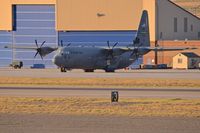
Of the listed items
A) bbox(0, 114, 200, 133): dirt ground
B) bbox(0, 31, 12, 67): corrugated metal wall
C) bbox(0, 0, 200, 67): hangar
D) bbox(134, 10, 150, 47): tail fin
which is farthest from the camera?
bbox(0, 31, 12, 67): corrugated metal wall

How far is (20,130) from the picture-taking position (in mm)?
18625

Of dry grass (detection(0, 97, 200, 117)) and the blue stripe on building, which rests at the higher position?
the blue stripe on building

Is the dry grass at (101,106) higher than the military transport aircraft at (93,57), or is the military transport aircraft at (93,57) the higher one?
the military transport aircraft at (93,57)

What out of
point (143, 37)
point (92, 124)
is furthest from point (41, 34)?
point (92, 124)

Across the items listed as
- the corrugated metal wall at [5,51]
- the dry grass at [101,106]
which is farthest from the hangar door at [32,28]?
the dry grass at [101,106]

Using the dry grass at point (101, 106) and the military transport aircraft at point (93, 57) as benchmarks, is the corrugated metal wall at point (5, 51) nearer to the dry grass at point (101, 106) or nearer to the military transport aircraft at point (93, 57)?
the military transport aircraft at point (93, 57)

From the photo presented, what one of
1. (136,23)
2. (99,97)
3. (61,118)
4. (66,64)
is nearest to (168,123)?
(61,118)

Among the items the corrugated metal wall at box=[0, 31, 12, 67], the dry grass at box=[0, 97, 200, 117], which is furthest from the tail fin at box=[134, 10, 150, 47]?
the dry grass at box=[0, 97, 200, 117]

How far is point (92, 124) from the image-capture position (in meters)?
20.5

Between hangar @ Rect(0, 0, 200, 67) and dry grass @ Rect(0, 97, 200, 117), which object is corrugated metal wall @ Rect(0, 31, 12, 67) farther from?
dry grass @ Rect(0, 97, 200, 117)

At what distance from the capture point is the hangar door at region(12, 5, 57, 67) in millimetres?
107625

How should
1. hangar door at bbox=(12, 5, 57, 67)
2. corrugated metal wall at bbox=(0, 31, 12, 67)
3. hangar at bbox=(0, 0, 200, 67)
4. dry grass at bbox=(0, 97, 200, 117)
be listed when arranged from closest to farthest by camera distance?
dry grass at bbox=(0, 97, 200, 117)
hangar at bbox=(0, 0, 200, 67)
hangar door at bbox=(12, 5, 57, 67)
corrugated metal wall at bbox=(0, 31, 12, 67)

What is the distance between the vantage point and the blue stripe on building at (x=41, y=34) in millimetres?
107375

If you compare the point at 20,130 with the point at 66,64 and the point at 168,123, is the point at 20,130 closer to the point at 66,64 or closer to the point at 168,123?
the point at 168,123
